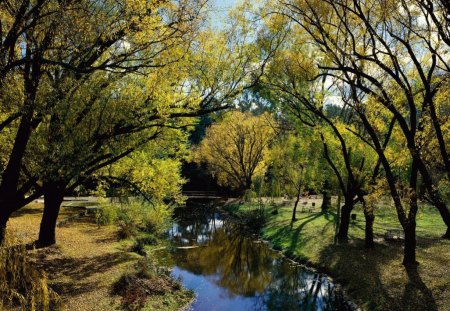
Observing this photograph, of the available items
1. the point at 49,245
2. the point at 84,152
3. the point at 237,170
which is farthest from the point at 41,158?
the point at 237,170

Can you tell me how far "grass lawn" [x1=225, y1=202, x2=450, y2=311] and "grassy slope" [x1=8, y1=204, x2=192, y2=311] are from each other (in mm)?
8062

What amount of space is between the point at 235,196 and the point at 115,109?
53890 millimetres

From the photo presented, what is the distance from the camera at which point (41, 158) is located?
12000 mm

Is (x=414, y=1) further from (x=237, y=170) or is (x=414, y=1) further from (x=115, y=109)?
(x=237, y=170)

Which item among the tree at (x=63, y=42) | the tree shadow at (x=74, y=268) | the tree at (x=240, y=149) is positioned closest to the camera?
the tree at (x=63, y=42)

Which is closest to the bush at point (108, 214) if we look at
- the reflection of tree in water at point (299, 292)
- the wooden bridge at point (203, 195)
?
the reflection of tree in water at point (299, 292)

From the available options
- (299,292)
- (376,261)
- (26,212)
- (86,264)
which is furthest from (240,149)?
(86,264)

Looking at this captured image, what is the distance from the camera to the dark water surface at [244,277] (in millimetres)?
17547

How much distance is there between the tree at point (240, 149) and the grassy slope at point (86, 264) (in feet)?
105

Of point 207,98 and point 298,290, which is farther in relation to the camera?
point 298,290

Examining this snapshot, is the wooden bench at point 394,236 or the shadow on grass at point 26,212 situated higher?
the shadow on grass at point 26,212

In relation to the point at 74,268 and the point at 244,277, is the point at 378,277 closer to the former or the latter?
the point at 244,277

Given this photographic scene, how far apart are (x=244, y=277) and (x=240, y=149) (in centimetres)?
3745

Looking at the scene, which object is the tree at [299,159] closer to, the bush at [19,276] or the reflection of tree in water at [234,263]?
the reflection of tree in water at [234,263]
